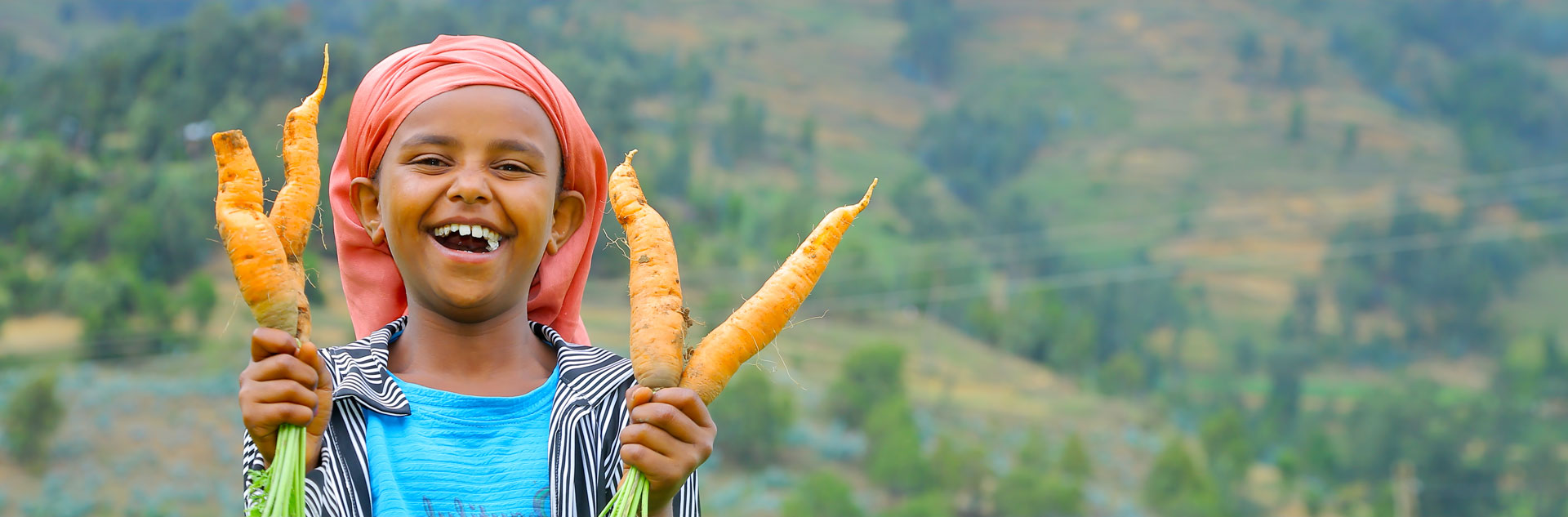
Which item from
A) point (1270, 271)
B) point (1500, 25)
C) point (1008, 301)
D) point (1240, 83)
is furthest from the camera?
point (1500, 25)

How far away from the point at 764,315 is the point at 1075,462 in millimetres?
40477

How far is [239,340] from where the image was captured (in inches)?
1614

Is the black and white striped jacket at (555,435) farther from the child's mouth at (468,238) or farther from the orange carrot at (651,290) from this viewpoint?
the child's mouth at (468,238)

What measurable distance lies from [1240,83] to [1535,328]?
2283 cm

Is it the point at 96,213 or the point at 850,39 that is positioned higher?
the point at 850,39

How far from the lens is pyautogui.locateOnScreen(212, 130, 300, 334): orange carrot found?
2141mm

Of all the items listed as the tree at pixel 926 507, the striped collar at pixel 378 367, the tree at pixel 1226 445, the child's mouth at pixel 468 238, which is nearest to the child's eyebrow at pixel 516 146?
the child's mouth at pixel 468 238

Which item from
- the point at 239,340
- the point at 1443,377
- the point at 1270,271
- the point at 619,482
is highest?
the point at 1270,271

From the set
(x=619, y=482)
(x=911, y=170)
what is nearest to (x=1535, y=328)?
(x=911, y=170)

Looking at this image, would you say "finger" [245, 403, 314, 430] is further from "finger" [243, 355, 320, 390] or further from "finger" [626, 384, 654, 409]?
"finger" [626, 384, 654, 409]

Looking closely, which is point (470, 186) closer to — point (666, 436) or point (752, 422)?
point (666, 436)

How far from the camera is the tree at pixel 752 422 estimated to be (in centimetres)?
4141

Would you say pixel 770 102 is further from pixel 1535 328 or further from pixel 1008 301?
pixel 1535 328

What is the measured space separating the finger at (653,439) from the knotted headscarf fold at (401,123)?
473mm
